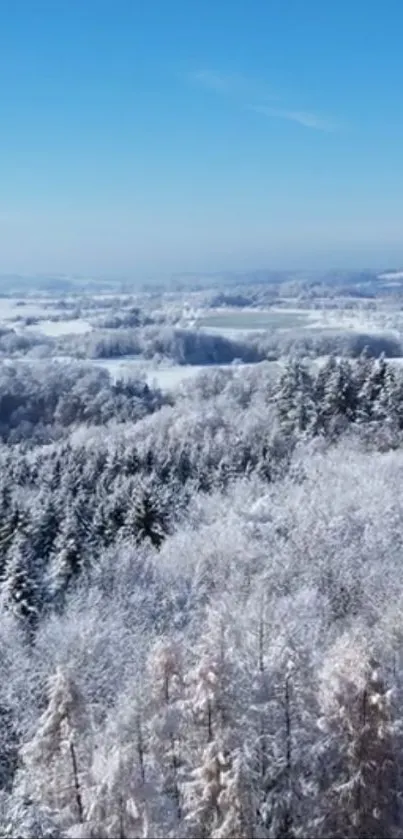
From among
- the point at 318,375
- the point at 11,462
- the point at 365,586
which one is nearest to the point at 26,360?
the point at 11,462

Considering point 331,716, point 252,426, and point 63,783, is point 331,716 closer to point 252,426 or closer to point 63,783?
point 63,783

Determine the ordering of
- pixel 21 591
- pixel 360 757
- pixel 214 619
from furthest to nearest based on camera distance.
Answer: pixel 21 591, pixel 214 619, pixel 360 757

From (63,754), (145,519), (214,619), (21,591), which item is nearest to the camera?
(63,754)

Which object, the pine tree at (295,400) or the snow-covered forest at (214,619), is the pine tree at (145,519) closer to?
the snow-covered forest at (214,619)

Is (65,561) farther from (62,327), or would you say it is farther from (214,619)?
(62,327)

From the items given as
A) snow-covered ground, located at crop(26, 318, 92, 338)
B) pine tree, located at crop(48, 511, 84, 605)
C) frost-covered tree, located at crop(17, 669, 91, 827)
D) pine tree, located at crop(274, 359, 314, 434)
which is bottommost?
snow-covered ground, located at crop(26, 318, 92, 338)

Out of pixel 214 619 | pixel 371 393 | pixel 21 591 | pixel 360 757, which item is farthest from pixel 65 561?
pixel 371 393

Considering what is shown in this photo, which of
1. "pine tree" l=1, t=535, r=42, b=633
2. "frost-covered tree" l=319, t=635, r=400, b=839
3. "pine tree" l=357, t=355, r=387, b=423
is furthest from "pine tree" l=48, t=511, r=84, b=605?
"pine tree" l=357, t=355, r=387, b=423

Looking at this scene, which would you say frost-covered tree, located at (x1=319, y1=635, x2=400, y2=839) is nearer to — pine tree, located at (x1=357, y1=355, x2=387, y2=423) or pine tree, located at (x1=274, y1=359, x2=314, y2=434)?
pine tree, located at (x1=357, y1=355, x2=387, y2=423)
